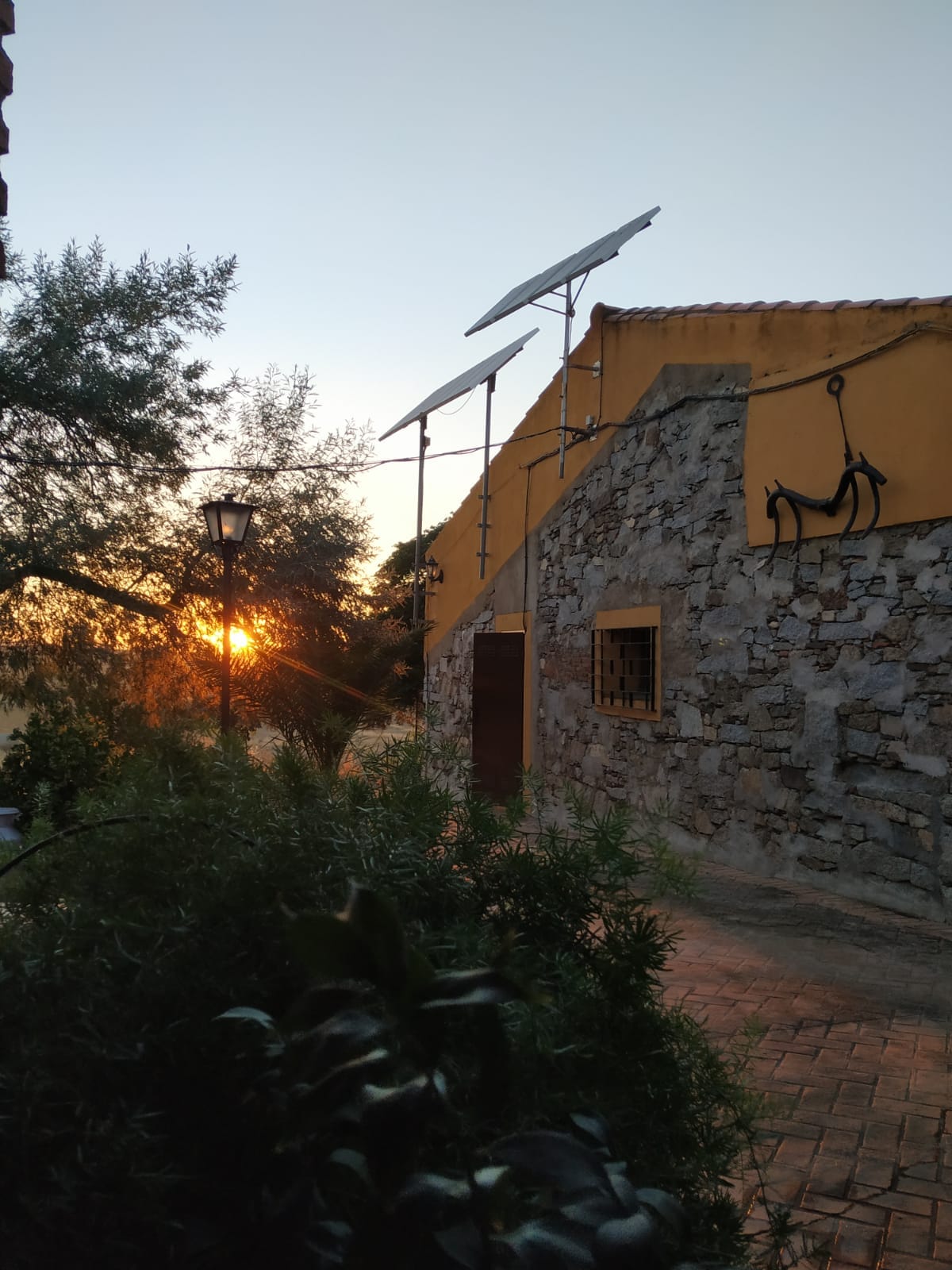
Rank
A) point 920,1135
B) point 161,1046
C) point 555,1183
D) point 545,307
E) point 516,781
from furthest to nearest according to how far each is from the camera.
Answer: point 545,307, point 920,1135, point 516,781, point 161,1046, point 555,1183

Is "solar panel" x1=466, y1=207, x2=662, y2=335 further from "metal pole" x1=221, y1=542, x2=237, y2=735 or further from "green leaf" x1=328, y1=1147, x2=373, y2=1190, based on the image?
"green leaf" x1=328, y1=1147, x2=373, y2=1190

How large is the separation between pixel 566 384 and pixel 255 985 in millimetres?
9265

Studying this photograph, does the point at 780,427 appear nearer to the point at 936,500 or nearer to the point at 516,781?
the point at 936,500

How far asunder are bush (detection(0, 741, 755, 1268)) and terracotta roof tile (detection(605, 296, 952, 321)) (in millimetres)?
5871

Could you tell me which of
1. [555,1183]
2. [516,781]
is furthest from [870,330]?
[555,1183]

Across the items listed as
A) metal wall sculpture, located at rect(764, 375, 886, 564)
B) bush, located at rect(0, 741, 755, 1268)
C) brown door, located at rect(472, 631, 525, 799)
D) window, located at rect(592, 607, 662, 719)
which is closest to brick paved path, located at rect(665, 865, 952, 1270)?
bush, located at rect(0, 741, 755, 1268)

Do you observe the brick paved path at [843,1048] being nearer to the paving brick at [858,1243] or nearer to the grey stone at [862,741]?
the paving brick at [858,1243]

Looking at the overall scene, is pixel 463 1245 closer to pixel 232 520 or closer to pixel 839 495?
pixel 839 495

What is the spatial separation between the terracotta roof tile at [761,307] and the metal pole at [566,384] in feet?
1.28

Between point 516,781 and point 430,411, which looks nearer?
point 516,781

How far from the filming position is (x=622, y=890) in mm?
1141

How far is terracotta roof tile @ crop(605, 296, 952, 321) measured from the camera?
19.7ft

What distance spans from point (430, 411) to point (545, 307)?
9.16 ft

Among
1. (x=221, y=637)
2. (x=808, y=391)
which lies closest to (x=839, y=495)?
(x=808, y=391)
